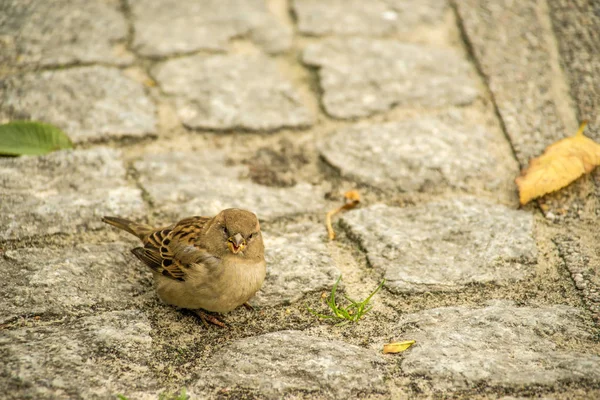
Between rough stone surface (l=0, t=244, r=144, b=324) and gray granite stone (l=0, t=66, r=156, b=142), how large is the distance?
3.05 ft

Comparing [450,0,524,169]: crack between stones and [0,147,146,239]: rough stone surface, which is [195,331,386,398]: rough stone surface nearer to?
Result: [0,147,146,239]: rough stone surface

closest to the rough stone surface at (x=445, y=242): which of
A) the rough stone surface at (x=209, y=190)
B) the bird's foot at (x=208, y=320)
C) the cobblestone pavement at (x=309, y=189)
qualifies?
the cobblestone pavement at (x=309, y=189)

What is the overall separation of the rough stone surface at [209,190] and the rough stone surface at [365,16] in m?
1.53

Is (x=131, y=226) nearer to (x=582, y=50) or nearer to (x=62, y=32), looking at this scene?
(x=62, y=32)

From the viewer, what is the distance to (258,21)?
4828mm

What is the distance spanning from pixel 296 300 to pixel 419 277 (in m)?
0.60

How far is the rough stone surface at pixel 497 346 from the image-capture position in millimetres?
2555

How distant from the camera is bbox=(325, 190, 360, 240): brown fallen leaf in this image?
3.45 m

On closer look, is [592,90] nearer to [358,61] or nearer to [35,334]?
[358,61]

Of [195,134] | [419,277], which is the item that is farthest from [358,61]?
[419,277]

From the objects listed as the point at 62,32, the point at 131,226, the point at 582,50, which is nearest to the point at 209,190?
the point at 131,226

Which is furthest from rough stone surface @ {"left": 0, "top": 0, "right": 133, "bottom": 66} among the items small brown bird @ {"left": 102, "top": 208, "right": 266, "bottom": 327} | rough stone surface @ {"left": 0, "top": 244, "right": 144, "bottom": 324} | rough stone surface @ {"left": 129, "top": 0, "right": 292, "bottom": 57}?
small brown bird @ {"left": 102, "top": 208, "right": 266, "bottom": 327}

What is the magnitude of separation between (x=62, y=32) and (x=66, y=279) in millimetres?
2261

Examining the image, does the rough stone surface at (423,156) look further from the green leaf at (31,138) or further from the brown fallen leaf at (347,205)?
the green leaf at (31,138)
